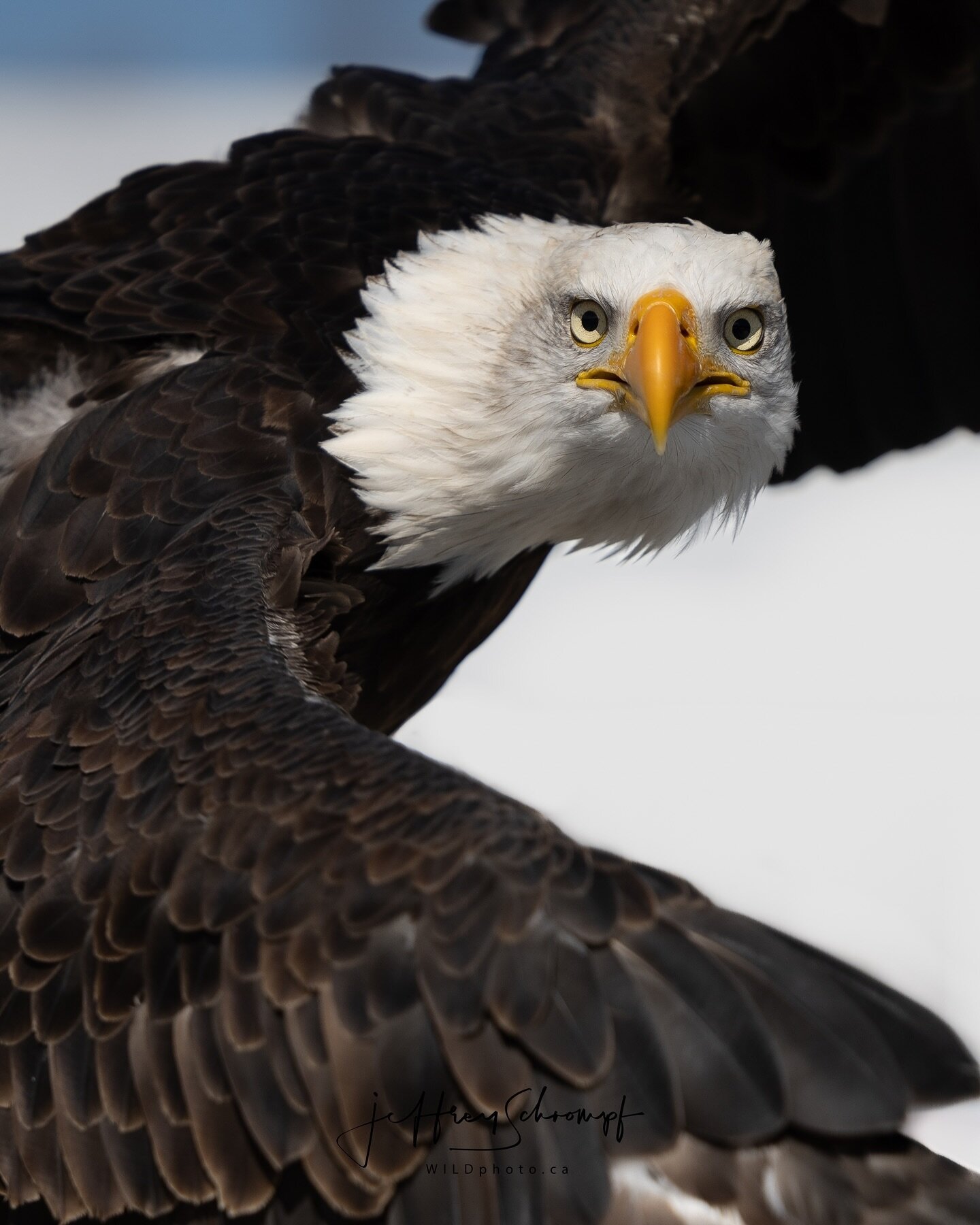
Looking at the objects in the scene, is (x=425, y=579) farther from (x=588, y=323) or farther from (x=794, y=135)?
(x=794, y=135)

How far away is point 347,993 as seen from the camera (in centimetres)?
198

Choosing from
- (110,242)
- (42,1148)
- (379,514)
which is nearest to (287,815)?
(42,1148)

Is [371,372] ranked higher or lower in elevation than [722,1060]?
higher

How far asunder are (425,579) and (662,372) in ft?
2.42

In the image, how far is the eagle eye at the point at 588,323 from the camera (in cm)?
281

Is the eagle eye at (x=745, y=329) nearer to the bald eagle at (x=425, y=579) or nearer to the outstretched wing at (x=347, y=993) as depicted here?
the bald eagle at (x=425, y=579)

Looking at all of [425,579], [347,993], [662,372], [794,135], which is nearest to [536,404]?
[662,372]

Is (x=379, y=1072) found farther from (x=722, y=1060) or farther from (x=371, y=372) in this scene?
(x=371, y=372)

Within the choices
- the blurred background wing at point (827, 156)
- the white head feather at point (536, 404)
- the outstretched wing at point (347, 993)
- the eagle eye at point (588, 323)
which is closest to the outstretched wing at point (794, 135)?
the blurred background wing at point (827, 156)

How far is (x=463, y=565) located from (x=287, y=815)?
1184 mm

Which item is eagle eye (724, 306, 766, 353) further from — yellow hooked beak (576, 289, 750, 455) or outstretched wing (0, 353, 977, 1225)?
outstretched wing (0, 353, 977, 1225)

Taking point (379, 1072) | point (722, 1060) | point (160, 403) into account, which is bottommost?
point (379, 1072)

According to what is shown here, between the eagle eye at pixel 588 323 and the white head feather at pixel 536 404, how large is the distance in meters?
0.02

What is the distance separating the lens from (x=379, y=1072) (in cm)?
197
